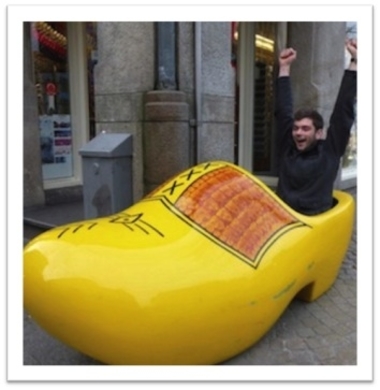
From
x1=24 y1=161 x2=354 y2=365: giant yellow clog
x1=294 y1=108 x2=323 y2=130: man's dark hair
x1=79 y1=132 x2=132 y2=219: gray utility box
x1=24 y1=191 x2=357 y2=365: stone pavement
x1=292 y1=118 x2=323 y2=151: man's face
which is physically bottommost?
x1=24 y1=191 x2=357 y2=365: stone pavement

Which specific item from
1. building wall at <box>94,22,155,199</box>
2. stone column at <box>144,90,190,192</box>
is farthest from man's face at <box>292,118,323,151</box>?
building wall at <box>94,22,155,199</box>

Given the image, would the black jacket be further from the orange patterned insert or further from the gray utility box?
the gray utility box

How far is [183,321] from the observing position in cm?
154

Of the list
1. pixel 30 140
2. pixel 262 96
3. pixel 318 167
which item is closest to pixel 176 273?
pixel 318 167

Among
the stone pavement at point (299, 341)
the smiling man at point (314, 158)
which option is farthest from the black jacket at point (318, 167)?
the stone pavement at point (299, 341)

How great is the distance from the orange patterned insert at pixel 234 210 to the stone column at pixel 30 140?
2543 millimetres

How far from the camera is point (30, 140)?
3.99 meters

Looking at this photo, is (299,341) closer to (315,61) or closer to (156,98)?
(156,98)

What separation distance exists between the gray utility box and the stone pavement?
0.74 metres

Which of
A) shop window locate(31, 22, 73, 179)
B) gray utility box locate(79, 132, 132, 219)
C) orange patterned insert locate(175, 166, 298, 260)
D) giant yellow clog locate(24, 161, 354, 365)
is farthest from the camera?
shop window locate(31, 22, 73, 179)

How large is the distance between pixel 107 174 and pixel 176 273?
118 centimetres

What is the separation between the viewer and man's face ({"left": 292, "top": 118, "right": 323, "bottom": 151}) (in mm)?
2246

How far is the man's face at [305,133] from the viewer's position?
225 centimetres
